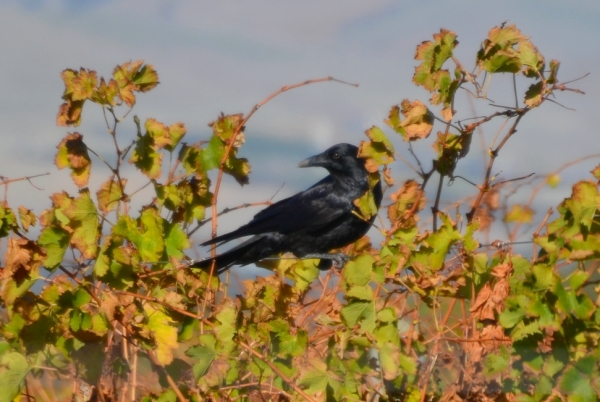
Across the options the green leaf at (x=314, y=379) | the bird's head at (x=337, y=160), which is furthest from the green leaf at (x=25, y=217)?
the bird's head at (x=337, y=160)

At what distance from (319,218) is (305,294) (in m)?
1.98

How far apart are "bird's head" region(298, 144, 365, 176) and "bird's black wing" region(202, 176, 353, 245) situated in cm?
11

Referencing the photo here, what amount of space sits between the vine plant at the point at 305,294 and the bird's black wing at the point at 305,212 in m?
1.95

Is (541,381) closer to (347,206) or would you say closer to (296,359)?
(296,359)

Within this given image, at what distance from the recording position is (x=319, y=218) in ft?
16.4

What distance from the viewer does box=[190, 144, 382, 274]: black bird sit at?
4918 millimetres

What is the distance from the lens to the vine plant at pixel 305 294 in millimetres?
1980

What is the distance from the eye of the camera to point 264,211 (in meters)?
5.09

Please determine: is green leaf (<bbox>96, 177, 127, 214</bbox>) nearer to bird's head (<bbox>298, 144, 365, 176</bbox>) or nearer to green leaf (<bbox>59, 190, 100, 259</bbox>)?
green leaf (<bbox>59, 190, 100, 259</bbox>)

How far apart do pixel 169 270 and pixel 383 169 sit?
2.48 ft

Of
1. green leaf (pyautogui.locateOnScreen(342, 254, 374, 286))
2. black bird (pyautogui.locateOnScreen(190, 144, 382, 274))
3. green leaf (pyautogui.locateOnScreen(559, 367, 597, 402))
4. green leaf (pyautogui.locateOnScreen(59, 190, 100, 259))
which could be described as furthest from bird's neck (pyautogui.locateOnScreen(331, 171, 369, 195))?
green leaf (pyautogui.locateOnScreen(559, 367, 597, 402))

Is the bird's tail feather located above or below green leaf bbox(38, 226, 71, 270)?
above

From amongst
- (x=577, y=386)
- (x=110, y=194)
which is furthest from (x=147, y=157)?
(x=577, y=386)

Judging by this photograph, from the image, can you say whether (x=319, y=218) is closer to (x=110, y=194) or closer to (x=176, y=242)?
(x=110, y=194)
